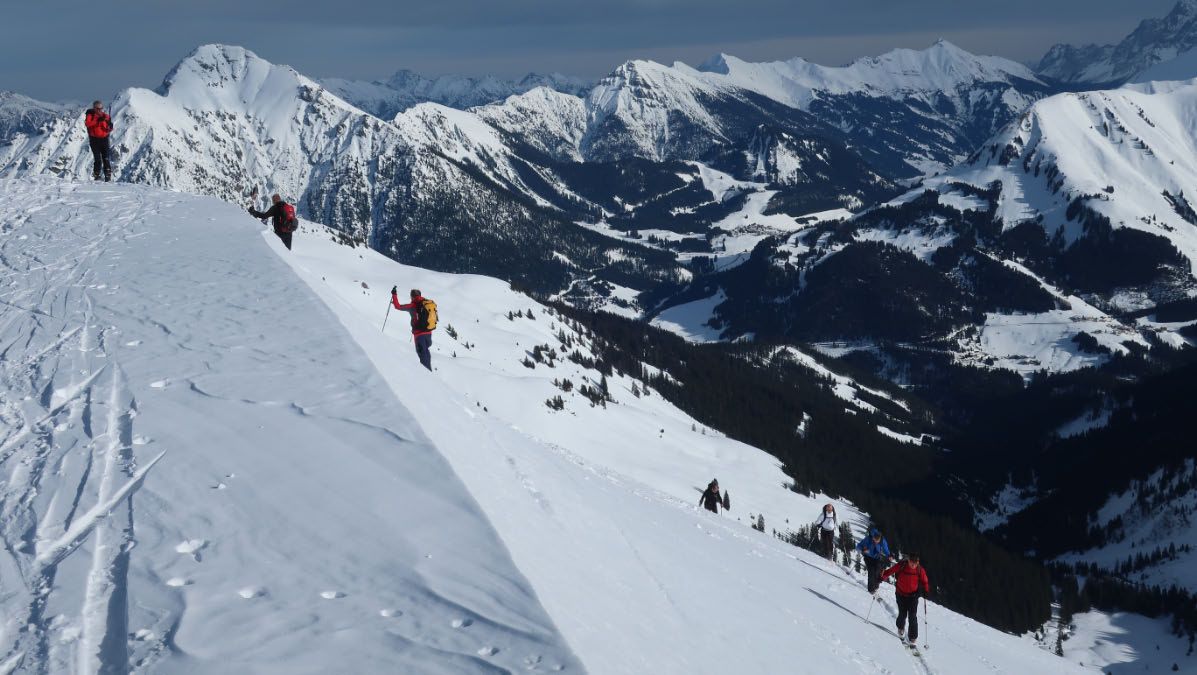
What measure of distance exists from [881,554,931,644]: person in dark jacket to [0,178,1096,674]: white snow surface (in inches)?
21.4

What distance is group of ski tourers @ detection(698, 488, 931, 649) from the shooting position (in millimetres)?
19047

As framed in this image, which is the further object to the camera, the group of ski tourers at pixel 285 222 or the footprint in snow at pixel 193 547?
the group of ski tourers at pixel 285 222

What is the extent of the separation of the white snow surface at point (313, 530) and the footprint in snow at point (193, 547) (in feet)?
0.16

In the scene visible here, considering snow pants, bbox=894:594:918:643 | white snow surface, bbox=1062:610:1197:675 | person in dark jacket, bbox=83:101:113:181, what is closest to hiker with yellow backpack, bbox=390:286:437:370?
snow pants, bbox=894:594:918:643

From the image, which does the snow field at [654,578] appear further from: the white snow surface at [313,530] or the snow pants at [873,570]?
the snow pants at [873,570]

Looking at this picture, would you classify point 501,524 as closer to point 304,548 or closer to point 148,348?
point 304,548

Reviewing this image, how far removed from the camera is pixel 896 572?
762 inches

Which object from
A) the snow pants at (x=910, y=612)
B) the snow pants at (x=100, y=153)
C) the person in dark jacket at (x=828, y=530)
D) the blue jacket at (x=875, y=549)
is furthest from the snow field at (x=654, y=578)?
the snow pants at (x=100, y=153)

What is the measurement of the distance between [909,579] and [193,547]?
1621 centimetres

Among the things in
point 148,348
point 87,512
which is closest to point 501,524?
point 87,512

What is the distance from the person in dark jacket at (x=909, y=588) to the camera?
19.0 meters

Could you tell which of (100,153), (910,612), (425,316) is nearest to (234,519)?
(425,316)

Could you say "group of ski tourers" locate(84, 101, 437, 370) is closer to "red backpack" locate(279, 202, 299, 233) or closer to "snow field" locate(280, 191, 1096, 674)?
"red backpack" locate(279, 202, 299, 233)

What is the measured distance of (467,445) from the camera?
13.9m
